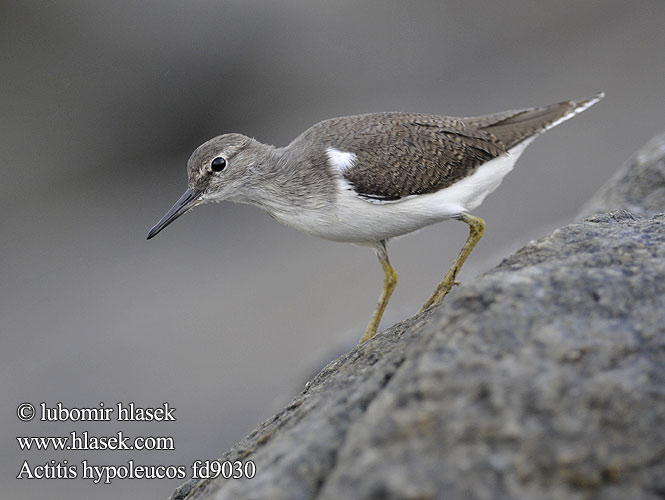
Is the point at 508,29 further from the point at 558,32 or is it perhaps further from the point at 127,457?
the point at 127,457

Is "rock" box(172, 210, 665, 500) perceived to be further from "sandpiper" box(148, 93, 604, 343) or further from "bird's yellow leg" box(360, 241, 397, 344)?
"bird's yellow leg" box(360, 241, 397, 344)

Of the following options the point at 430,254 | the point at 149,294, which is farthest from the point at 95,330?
the point at 430,254

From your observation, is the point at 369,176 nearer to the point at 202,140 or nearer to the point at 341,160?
the point at 341,160

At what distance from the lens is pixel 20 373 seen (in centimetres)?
1397

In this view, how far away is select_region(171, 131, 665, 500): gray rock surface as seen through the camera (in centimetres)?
257

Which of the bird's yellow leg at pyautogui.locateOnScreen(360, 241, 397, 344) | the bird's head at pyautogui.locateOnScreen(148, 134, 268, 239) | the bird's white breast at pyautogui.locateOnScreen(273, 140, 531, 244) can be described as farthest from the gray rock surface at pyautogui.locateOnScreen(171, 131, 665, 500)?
the bird's head at pyautogui.locateOnScreen(148, 134, 268, 239)

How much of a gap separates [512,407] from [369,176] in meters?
3.44

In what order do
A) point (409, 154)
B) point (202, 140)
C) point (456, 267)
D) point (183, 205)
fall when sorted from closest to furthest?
point (456, 267)
point (409, 154)
point (183, 205)
point (202, 140)

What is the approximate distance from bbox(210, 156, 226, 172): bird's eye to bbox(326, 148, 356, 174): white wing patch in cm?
103

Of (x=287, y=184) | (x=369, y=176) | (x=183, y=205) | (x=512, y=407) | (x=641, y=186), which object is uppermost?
(x=183, y=205)

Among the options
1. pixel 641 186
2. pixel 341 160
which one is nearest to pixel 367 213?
pixel 341 160

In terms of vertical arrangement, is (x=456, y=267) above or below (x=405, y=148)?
below

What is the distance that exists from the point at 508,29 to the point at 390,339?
19.7m

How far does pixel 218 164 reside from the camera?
6371mm
